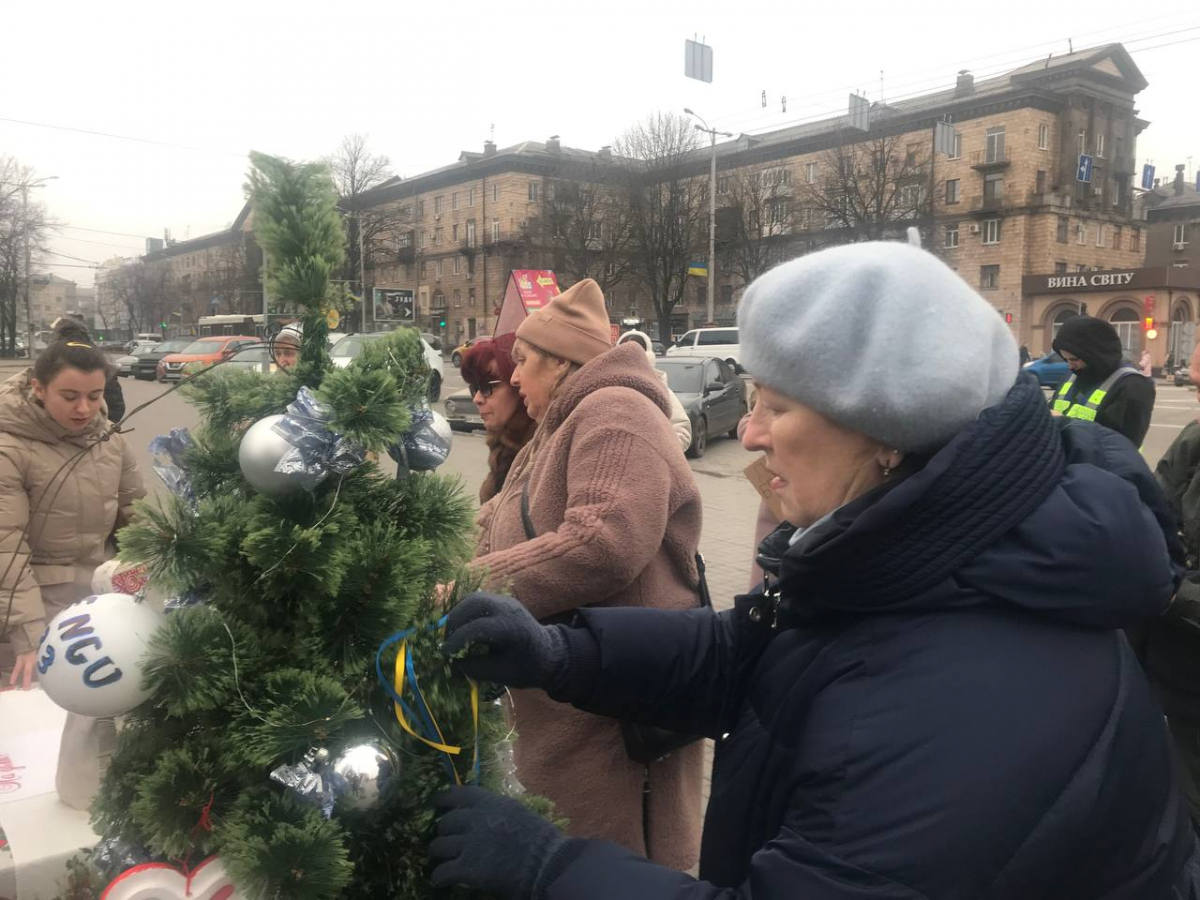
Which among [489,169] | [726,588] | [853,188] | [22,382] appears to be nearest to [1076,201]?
[853,188]

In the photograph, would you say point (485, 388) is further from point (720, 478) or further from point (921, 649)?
point (720, 478)

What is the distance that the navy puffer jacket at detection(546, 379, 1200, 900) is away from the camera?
0.89 metres

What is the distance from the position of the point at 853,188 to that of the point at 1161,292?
14305 mm

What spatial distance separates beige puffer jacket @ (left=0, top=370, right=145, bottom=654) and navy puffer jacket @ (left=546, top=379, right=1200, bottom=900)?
8.41ft

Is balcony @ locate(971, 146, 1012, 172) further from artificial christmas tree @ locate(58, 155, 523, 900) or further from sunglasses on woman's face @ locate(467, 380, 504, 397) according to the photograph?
artificial christmas tree @ locate(58, 155, 523, 900)

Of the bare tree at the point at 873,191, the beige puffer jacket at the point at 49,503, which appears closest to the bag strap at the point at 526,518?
the beige puffer jacket at the point at 49,503

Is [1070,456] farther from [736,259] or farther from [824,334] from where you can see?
[736,259]

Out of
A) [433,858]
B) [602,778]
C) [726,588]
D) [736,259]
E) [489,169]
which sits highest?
[489,169]

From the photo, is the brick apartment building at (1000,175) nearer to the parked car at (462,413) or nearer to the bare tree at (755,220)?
the bare tree at (755,220)

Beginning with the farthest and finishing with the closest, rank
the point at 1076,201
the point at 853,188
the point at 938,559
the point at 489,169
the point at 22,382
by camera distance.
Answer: the point at 489,169 → the point at 1076,201 → the point at 853,188 → the point at 22,382 → the point at 938,559

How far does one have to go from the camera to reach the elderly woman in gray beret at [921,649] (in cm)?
90

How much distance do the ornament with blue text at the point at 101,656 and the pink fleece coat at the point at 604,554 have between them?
0.65m

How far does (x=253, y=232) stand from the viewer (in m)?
1.26

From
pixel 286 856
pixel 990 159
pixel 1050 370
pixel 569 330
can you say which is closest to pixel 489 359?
pixel 569 330
